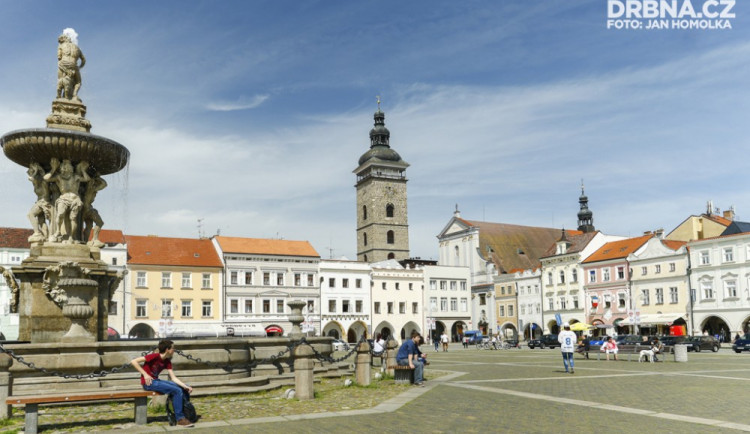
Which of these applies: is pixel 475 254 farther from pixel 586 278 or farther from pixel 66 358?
pixel 66 358

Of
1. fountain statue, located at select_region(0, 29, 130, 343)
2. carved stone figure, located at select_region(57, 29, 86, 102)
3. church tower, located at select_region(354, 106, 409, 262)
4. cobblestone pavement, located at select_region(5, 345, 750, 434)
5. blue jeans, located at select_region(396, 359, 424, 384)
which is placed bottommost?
cobblestone pavement, located at select_region(5, 345, 750, 434)

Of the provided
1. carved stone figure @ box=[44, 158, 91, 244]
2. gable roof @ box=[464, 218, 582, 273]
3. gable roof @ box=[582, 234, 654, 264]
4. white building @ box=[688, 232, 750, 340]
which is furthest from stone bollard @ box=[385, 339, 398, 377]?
gable roof @ box=[464, 218, 582, 273]

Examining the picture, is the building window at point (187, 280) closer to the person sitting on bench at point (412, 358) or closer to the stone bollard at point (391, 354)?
the stone bollard at point (391, 354)

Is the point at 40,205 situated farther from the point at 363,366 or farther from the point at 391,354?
the point at 391,354

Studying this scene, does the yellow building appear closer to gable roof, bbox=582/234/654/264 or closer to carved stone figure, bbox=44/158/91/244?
gable roof, bbox=582/234/654/264

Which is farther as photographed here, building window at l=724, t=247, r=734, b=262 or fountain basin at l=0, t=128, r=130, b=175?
building window at l=724, t=247, r=734, b=262

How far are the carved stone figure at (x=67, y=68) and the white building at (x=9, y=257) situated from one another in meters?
41.7

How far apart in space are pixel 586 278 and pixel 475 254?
1779 centimetres

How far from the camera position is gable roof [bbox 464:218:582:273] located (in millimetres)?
85562

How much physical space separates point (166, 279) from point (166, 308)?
2449 mm

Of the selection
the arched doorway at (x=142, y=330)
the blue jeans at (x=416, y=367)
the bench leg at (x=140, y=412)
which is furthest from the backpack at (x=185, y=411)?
the arched doorway at (x=142, y=330)

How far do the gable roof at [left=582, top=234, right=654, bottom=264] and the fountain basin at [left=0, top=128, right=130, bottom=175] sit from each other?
185 feet

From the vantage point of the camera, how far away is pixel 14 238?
2290 inches

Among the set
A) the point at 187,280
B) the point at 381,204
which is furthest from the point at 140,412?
Answer: the point at 381,204
